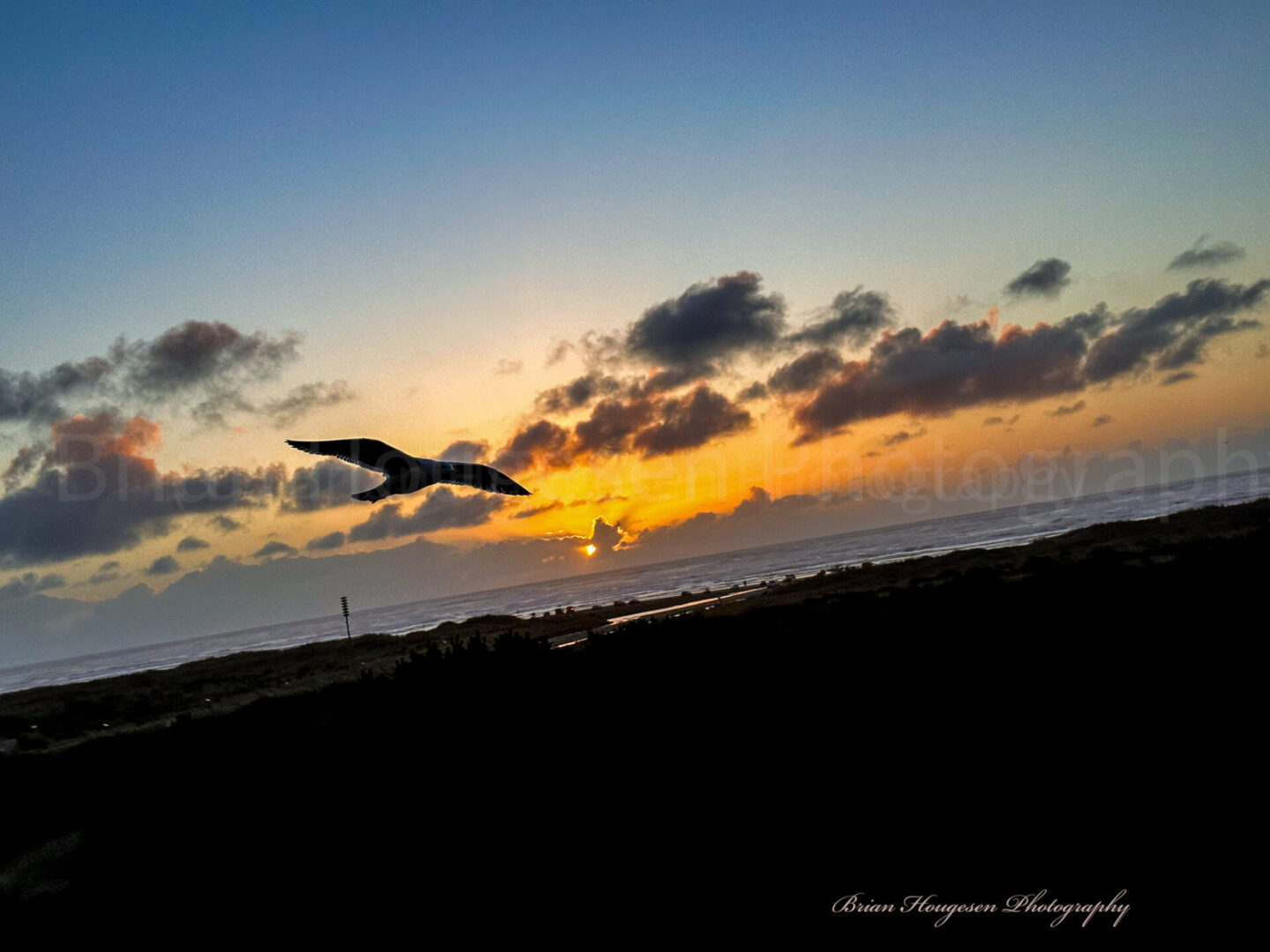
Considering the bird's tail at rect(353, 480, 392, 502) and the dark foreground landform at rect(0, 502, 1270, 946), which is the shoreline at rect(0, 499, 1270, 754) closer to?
the dark foreground landform at rect(0, 502, 1270, 946)

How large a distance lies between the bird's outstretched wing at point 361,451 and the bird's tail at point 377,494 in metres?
0.25

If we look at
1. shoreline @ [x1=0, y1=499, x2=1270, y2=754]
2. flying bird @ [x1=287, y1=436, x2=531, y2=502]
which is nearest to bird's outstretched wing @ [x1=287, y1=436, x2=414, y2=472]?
flying bird @ [x1=287, y1=436, x2=531, y2=502]

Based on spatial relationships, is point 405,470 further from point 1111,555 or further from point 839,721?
point 1111,555

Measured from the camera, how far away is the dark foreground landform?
614 cm

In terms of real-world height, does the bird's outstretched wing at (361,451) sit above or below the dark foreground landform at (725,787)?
above

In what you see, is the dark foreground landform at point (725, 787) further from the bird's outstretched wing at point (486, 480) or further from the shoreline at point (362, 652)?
the shoreline at point (362, 652)

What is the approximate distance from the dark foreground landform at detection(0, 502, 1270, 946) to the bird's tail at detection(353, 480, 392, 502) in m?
3.73

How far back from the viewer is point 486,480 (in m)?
11.0

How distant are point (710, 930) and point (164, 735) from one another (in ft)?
57.8

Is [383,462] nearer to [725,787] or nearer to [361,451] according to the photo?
[361,451]

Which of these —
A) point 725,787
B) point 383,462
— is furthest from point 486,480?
point 725,787

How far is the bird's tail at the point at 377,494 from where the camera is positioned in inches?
382

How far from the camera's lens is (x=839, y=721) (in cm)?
877

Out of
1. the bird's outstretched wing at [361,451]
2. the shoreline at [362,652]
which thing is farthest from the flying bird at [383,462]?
the shoreline at [362,652]
